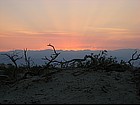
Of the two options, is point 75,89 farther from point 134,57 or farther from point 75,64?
point 134,57

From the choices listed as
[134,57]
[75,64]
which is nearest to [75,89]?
[75,64]

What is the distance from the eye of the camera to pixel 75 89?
14.9 feet

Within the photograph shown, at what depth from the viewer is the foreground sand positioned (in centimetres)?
437

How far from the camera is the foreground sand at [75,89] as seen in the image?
4371 mm

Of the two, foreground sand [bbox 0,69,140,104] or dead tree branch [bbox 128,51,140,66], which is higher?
dead tree branch [bbox 128,51,140,66]

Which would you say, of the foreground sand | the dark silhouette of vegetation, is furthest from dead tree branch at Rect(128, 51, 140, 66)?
the foreground sand

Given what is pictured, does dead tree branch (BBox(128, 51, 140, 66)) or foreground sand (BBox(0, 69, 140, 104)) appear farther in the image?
dead tree branch (BBox(128, 51, 140, 66))

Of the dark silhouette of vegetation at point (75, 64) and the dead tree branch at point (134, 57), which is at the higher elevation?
the dead tree branch at point (134, 57)

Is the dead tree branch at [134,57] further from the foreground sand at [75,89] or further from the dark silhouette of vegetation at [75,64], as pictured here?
the foreground sand at [75,89]

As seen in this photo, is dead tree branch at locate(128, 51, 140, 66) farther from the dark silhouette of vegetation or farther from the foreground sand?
the foreground sand

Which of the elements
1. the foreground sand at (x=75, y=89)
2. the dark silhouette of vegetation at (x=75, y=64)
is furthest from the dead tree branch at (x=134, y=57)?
the foreground sand at (x=75, y=89)
